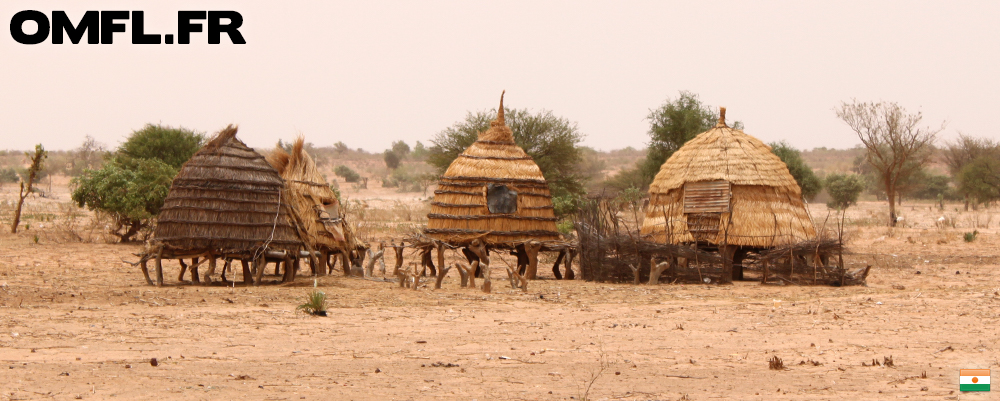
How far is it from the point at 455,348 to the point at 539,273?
1120 cm

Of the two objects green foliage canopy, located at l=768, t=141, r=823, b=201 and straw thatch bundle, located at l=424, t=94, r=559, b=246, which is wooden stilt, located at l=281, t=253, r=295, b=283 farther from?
green foliage canopy, located at l=768, t=141, r=823, b=201

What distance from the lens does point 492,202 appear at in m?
18.1

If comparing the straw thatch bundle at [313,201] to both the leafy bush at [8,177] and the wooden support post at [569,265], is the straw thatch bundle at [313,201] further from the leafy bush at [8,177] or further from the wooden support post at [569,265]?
the leafy bush at [8,177]

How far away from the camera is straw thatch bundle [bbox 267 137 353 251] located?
Answer: 17062mm

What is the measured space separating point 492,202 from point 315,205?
321cm

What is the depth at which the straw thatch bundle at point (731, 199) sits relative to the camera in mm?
17297

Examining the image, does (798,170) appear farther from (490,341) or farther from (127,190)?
(490,341)

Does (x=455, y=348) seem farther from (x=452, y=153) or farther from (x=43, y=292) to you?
(x=452, y=153)

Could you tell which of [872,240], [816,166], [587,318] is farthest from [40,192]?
[816,166]

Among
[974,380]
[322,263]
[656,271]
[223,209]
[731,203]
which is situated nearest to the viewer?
[974,380]

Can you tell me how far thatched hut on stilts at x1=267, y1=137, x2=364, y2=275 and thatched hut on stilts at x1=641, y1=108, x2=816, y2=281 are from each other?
5642 millimetres

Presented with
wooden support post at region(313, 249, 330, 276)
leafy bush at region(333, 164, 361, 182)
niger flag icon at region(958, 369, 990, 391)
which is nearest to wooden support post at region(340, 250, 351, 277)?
wooden support post at region(313, 249, 330, 276)

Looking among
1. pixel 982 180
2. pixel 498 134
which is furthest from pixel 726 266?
pixel 982 180

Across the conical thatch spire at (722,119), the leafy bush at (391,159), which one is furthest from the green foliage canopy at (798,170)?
the leafy bush at (391,159)
